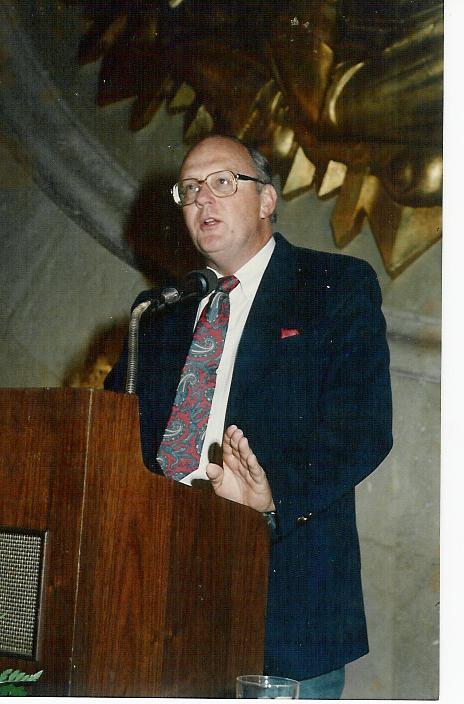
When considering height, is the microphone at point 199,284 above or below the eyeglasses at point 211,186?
below

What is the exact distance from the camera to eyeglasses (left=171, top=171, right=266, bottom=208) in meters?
2.81

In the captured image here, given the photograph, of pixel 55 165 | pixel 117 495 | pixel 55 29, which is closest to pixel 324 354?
pixel 117 495

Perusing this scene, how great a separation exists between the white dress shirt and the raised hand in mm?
99

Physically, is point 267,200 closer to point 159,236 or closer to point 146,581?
point 159,236

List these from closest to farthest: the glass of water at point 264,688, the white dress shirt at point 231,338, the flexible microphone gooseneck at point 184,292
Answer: the glass of water at point 264,688 → the flexible microphone gooseneck at point 184,292 → the white dress shirt at point 231,338

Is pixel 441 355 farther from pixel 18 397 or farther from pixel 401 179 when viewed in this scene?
pixel 18 397

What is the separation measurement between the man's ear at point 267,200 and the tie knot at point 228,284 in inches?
7.9

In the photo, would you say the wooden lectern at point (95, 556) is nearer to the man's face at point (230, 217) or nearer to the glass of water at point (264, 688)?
the glass of water at point (264, 688)

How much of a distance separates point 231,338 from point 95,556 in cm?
98

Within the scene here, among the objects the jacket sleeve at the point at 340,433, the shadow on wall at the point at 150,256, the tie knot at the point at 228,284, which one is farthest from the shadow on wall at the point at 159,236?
the jacket sleeve at the point at 340,433

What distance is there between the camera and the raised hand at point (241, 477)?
8.18 ft

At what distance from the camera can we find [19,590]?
6.54ft

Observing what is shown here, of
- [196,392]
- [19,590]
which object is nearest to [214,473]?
[196,392]

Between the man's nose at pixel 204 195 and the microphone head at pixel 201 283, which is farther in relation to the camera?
the man's nose at pixel 204 195
